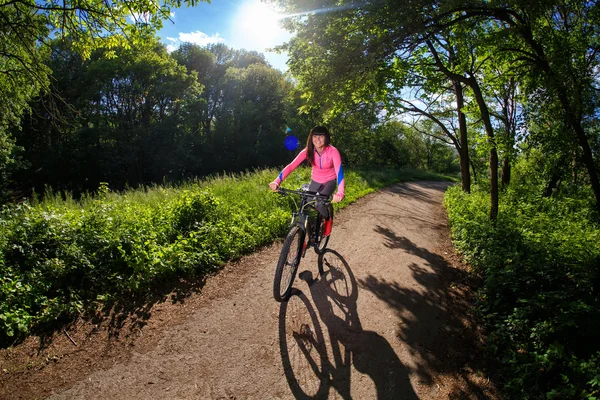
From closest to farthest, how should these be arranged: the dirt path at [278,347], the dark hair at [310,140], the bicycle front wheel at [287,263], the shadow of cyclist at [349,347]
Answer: the dirt path at [278,347]
the shadow of cyclist at [349,347]
the bicycle front wheel at [287,263]
the dark hair at [310,140]

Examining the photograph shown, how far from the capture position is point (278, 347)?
3398 mm

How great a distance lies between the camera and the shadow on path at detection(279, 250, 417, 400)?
295 cm

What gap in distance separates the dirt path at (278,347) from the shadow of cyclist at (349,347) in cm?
1

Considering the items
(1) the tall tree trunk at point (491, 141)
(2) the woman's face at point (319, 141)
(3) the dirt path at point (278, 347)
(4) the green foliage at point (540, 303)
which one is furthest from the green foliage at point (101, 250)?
(1) the tall tree trunk at point (491, 141)

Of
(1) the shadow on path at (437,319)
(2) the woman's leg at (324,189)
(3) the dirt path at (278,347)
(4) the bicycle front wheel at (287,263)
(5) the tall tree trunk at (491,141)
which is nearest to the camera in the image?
(3) the dirt path at (278,347)

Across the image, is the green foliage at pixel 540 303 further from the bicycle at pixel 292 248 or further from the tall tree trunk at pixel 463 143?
the tall tree trunk at pixel 463 143

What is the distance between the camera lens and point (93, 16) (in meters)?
4.47

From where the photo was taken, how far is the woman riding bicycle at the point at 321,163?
451 centimetres

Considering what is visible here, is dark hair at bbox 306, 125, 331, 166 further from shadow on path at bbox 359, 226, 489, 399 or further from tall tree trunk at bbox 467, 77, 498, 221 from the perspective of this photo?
tall tree trunk at bbox 467, 77, 498, 221

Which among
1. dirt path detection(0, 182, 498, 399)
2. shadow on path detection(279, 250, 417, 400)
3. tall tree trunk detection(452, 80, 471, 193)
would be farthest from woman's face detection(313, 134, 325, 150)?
tall tree trunk detection(452, 80, 471, 193)

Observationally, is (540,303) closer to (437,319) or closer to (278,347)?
(437,319)

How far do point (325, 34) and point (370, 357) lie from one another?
6169mm

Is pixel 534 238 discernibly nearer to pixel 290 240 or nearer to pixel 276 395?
pixel 290 240

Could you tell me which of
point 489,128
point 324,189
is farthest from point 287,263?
point 489,128
